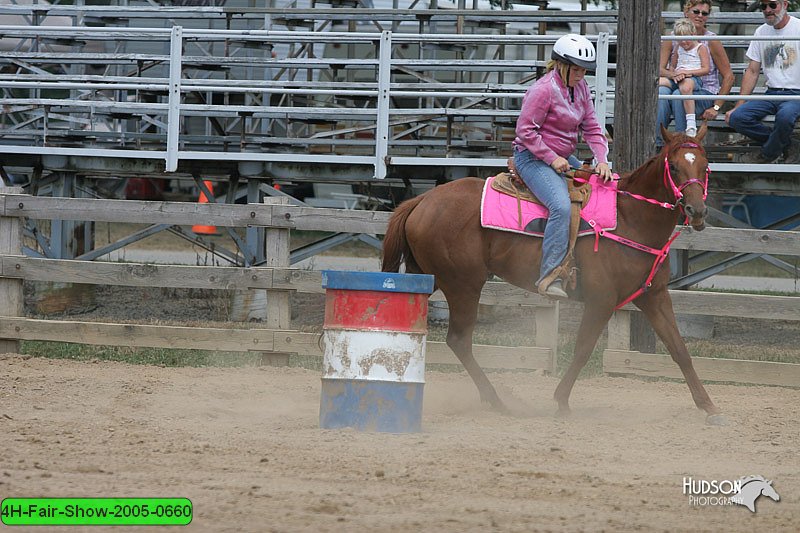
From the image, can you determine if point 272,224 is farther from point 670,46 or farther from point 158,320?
point 670,46

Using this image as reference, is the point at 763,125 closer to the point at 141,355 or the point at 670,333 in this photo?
the point at 670,333

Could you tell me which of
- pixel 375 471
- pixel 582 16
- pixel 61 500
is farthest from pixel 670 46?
pixel 61 500

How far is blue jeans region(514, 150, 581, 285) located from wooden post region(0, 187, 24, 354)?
490 cm

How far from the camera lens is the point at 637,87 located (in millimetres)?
10039

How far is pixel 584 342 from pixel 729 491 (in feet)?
7.96

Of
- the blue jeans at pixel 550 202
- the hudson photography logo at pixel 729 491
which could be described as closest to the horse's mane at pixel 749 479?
→ the hudson photography logo at pixel 729 491

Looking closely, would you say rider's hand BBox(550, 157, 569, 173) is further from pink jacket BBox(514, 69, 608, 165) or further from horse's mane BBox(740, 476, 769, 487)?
horse's mane BBox(740, 476, 769, 487)

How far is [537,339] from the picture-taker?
9711 millimetres

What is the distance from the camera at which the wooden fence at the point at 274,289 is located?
30.8ft

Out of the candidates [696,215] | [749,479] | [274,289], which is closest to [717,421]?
[696,215]

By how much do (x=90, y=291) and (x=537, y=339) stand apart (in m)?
6.90

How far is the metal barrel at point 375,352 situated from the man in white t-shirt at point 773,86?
560 cm

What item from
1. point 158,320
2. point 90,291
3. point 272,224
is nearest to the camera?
point 272,224

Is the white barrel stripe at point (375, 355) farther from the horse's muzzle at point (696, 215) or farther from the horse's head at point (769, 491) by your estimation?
the horse's head at point (769, 491)
